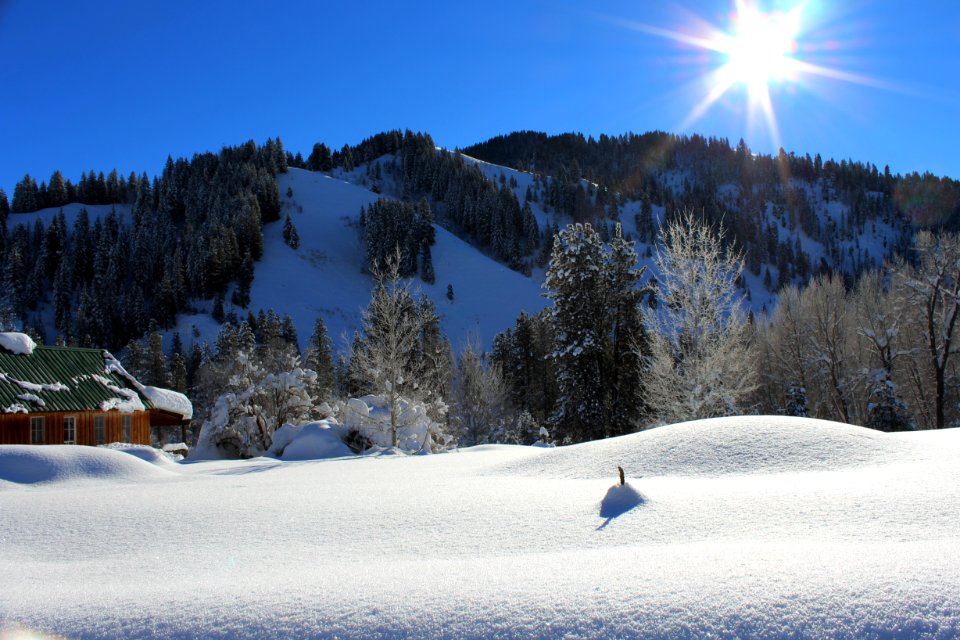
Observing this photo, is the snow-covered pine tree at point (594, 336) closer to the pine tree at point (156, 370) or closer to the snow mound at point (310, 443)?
the snow mound at point (310, 443)

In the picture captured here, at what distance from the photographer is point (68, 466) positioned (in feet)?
37.9

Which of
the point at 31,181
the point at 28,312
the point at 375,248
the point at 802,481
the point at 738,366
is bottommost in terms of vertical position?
the point at 802,481

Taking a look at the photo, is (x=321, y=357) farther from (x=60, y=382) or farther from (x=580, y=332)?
(x=580, y=332)

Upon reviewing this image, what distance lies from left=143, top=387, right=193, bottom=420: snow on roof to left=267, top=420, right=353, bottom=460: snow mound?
716 cm

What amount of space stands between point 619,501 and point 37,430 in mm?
22203

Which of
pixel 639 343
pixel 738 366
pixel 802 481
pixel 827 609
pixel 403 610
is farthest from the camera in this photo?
pixel 639 343

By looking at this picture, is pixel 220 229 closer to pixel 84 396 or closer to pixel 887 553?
pixel 84 396

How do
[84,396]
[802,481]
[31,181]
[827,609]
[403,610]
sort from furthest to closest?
[31,181]
[84,396]
[802,481]
[403,610]
[827,609]

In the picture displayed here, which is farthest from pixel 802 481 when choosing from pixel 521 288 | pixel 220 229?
pixel 220 229

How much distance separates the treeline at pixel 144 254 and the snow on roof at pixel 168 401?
46.5 metres

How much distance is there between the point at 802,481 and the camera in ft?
20.6

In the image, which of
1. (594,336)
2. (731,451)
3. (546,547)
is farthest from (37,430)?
(731,451)

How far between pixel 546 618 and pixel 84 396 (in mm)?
23885

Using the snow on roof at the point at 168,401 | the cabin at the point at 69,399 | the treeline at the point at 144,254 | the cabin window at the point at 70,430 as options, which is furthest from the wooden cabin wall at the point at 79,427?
the treeline at the point at 144,254
